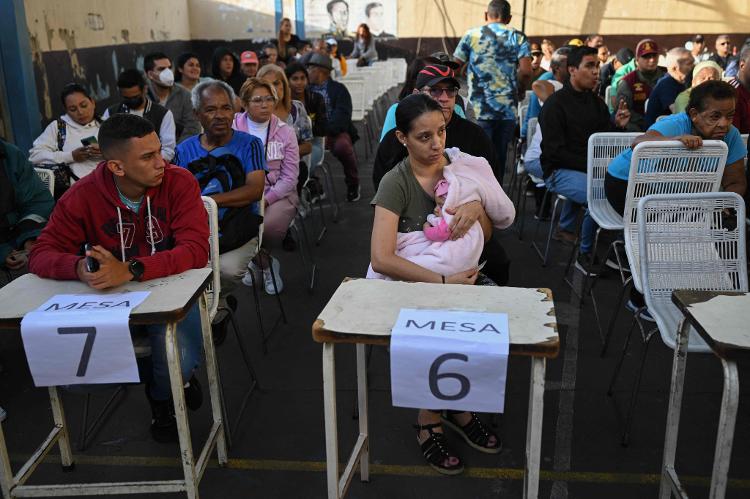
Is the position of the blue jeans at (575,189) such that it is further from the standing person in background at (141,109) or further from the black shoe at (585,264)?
the standing person in background at (141,109)

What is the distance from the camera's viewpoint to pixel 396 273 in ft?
8.64

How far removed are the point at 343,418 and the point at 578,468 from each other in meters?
1.02

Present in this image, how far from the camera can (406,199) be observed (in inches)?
108

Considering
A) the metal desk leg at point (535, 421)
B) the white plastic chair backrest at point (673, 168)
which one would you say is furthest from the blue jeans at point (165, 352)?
the white plastic chair backrest at point (673, 168)

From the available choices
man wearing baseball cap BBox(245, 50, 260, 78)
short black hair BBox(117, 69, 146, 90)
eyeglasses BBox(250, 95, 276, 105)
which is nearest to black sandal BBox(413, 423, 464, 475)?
eyeglasses BBox(250, 95, 276, 105)

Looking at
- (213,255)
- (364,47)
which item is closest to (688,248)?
(213,255)

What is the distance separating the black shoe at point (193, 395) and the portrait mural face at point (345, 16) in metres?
14.7

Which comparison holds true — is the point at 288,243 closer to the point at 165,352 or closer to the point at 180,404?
the point at 165,352

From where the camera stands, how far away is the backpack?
365 cm

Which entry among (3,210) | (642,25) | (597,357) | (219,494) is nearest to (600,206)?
(597,357)

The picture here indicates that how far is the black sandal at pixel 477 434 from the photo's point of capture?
2773mm

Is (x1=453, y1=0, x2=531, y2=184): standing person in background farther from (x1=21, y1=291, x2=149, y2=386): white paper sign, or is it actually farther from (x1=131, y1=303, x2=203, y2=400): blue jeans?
(x1=21, y1=291, x2=149, y2=386): white paper sign

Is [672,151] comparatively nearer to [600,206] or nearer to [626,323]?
[600,206]

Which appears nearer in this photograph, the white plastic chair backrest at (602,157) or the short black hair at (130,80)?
the white plastic chair backrest at (602,157)
